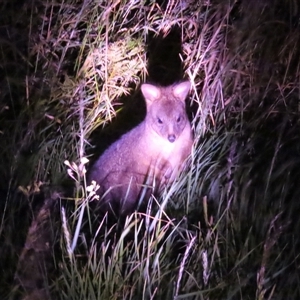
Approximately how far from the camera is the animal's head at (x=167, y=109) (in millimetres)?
3816

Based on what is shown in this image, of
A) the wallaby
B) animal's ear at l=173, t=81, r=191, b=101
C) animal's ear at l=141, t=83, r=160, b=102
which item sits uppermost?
animal's ear at l=173, t=81, r=191, b=101

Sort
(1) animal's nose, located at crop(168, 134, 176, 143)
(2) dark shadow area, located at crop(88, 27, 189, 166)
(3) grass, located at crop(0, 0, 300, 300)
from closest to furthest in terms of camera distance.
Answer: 1. (3) grass, located at crop(0, 0, 300, 300)
2. (1) animal's nose, located at crop(168, 134, 176, 143)
3. (2) dark shadow area, located at crop(88, 27, 189, 166)

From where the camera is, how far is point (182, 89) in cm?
386

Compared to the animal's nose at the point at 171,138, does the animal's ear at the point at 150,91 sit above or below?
above

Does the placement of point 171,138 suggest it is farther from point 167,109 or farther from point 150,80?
point 150,80

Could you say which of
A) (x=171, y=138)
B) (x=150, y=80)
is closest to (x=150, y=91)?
(x=171, y=138)

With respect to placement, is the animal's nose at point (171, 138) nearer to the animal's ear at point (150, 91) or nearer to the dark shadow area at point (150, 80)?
the animal's ear at point (150, 91)

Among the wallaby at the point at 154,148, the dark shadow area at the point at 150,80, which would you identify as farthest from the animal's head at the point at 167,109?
the dark shadow area at the point at 150,80

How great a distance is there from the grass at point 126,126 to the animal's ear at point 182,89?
74 millimetres

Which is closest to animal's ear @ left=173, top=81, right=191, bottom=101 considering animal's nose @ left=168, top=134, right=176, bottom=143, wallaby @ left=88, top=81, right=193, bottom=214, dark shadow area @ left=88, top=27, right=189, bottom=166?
wallaby @ left=88, top=81, right=193, bottom=214

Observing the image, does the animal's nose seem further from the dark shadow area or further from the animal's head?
the dark shadow area

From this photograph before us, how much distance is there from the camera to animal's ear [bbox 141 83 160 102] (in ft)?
12.7

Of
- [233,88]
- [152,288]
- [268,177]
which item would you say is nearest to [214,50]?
[233,88]

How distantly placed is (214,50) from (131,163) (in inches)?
28.3
